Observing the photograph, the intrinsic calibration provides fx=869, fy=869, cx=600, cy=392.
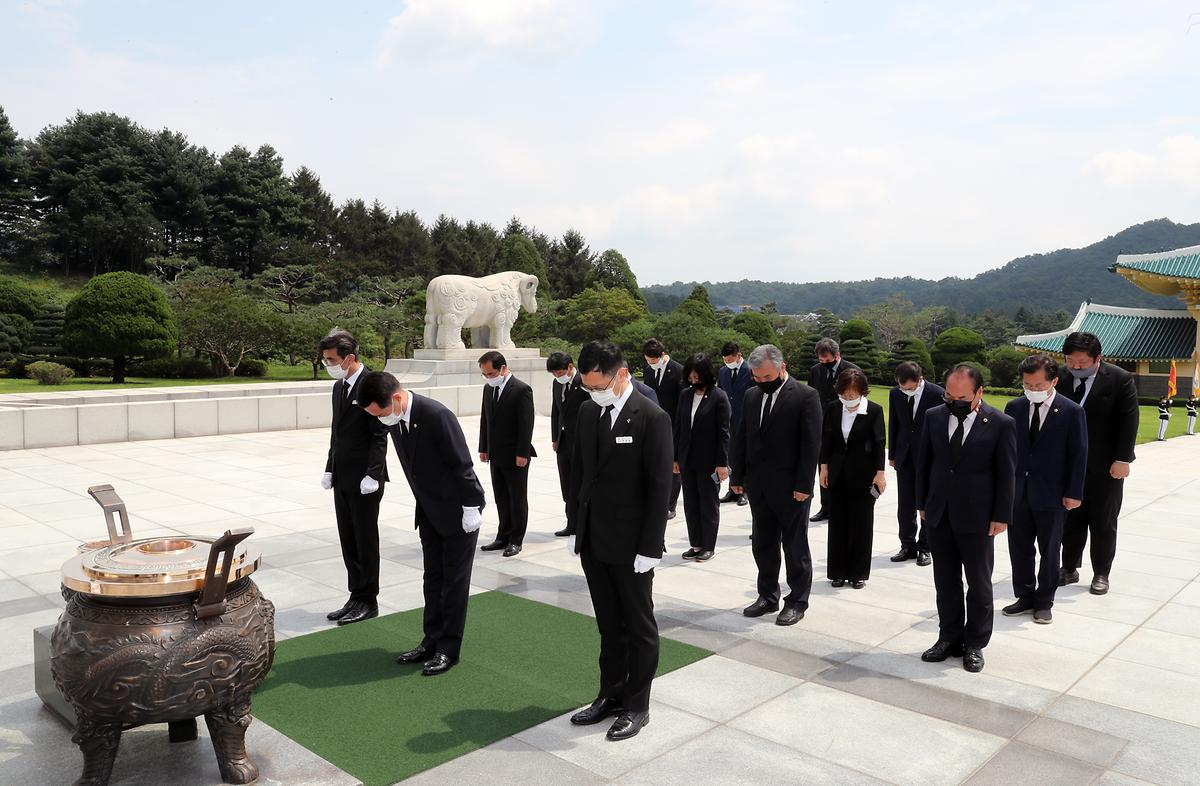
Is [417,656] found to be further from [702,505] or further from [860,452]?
[860,452]

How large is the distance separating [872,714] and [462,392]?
14343mm

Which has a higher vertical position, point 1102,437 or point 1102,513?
point 1102,437

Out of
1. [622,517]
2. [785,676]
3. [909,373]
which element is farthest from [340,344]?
[909,373]

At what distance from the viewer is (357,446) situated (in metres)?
4.86

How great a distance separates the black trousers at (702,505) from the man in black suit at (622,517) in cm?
302

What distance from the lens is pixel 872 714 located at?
3730mm

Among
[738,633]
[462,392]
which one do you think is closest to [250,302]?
[462,392]

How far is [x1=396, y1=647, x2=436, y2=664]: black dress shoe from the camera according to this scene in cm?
428

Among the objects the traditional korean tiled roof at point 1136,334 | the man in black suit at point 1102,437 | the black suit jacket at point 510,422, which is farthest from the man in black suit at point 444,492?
the traditional korean tiled roof at point 1136,334

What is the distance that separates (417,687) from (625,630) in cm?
106

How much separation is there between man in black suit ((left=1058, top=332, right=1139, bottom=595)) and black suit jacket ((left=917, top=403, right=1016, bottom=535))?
181 centimetres

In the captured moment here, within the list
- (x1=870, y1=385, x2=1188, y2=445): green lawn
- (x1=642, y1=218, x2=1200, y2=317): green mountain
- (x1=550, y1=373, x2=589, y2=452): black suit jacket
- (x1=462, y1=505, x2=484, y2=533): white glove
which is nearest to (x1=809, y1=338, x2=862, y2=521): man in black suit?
(x1=550, y1=373, x2=589, y2=452): black suit jacket

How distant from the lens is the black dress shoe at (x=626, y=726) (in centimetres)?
344

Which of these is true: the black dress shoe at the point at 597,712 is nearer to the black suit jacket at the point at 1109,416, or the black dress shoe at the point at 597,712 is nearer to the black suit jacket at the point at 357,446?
the black suit jacket at the point at 357,446
